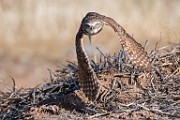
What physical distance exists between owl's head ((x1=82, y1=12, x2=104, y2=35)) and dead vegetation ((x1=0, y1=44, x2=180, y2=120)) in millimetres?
673

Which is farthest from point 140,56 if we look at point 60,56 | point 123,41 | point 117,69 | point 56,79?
point 60,56

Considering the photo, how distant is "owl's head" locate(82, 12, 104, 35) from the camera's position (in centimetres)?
435

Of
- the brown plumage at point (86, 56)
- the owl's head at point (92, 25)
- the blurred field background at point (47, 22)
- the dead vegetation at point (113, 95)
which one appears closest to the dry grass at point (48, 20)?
the blurred field background at point (47, 22)

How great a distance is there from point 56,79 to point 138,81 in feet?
2.56

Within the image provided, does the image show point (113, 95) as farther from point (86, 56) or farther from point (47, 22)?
point (47, 22)

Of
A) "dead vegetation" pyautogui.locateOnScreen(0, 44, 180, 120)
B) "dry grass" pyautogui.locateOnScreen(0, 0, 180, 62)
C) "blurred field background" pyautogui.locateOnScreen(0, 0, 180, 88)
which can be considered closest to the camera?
"dead vegetation" pyautogui.locateOnScreen(0, 44, 180, 120)

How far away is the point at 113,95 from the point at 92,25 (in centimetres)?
81

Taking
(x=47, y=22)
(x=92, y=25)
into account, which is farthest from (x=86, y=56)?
(x=47, y=22)

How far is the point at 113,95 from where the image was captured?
502 cm

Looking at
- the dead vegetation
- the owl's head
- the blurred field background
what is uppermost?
the blurred field background

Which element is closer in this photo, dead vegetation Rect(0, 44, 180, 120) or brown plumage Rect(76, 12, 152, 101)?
brown plumage Rect(76, 12, 152, 101)

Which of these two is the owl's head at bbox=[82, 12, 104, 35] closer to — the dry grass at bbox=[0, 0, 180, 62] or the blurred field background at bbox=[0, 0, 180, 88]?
the blurred field background at bbox=[0, 0, 180, 88]

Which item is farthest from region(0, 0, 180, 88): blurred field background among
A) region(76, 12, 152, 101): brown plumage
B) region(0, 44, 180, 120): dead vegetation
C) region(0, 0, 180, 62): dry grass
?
region(76, 12, 152, 101): brown plumage

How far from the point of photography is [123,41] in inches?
185
